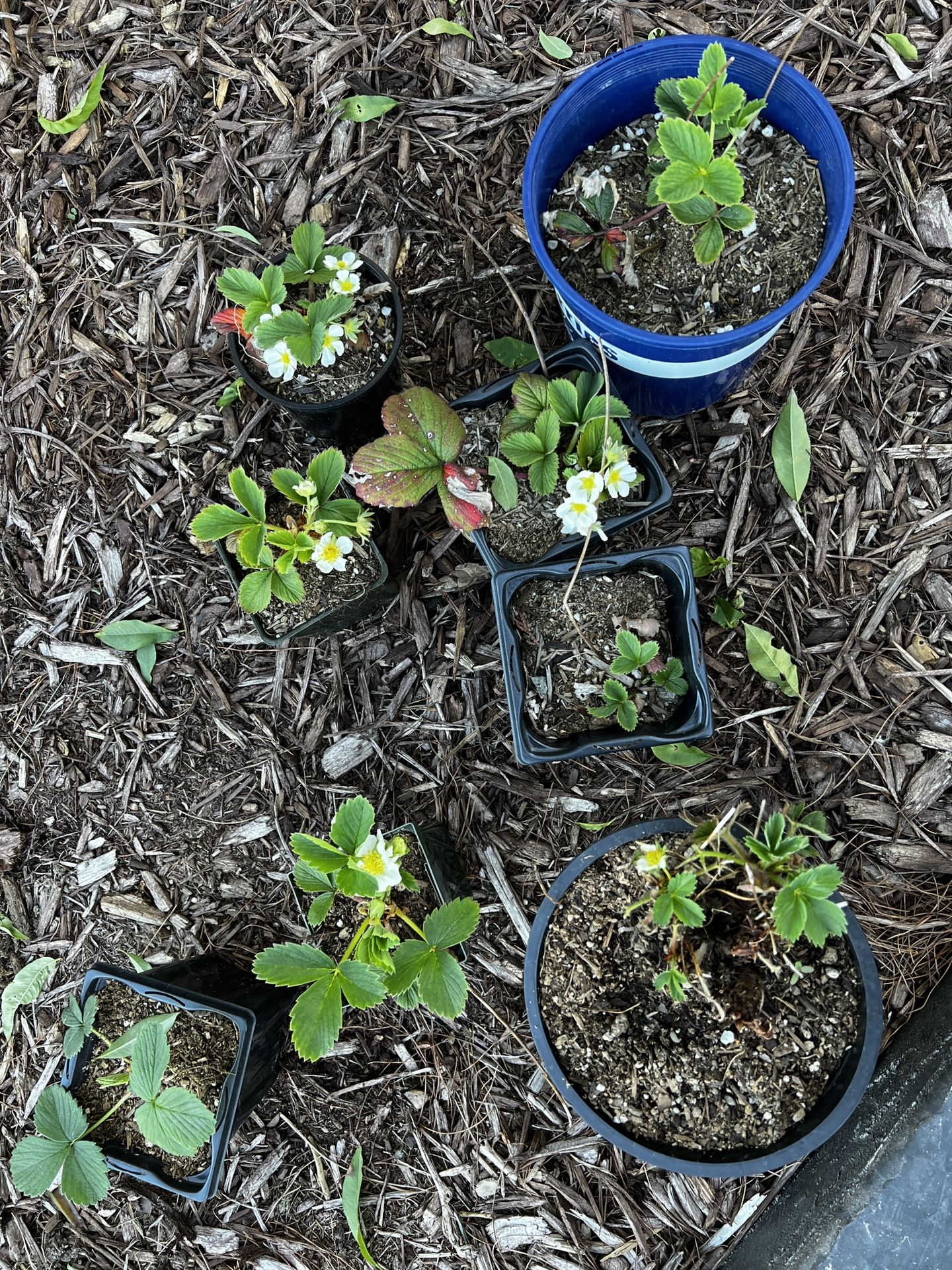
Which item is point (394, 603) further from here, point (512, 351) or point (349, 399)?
point (512, 351)

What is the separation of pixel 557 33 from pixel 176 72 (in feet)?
2.69

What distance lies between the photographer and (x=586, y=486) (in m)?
1.37

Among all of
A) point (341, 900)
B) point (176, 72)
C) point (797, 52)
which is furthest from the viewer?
point (176, 72)

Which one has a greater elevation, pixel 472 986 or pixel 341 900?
pixel 341 900

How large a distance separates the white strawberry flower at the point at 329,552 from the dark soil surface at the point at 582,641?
0.32 meters

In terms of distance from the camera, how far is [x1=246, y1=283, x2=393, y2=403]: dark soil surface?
63.4 inches

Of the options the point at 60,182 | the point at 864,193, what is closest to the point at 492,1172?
the point at 864,193

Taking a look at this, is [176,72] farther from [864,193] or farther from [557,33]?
[864,193]

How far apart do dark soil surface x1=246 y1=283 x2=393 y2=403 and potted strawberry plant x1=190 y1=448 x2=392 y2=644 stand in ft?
0.51

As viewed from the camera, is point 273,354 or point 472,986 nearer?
point 273,354

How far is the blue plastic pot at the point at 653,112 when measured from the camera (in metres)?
1.34

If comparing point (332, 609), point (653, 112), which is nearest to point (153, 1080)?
point (332, 609)

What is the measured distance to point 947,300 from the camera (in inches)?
69.4

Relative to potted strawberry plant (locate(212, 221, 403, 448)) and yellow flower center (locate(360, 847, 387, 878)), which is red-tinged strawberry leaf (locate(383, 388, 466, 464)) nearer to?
potted strawberry plant (locate(212, 221, 403, 448))
